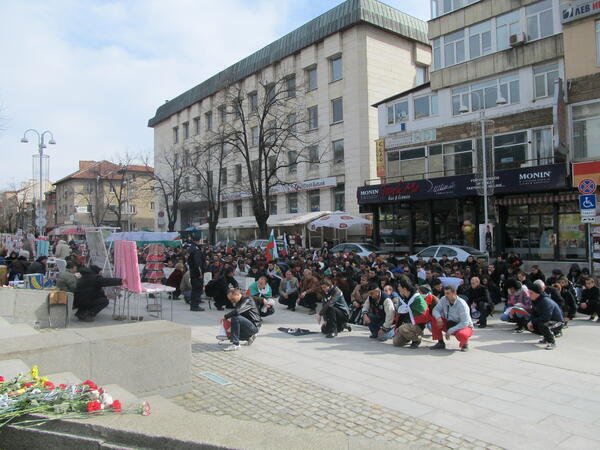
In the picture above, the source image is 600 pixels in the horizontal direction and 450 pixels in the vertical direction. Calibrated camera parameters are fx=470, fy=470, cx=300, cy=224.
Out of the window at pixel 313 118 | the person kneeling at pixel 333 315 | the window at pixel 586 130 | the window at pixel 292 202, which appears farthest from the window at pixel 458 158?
the person kneeling at pixel 333 315

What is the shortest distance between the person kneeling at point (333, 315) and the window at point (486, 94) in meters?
19.0

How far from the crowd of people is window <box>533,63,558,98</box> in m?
11.9

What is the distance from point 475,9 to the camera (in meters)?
26.1

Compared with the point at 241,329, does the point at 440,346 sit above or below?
below

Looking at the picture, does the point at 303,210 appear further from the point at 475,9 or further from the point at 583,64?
the point at 583,64

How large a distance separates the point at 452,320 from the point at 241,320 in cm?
390

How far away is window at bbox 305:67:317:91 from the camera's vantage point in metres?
39.7

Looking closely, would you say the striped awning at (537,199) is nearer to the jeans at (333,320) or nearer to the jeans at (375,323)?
the jeans at (375,323)

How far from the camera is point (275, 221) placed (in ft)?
132

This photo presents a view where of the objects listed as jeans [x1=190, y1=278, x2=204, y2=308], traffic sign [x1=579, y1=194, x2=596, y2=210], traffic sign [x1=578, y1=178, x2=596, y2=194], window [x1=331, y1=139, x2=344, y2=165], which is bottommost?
jeans [x1=190, y1=278, x2=204, y2=308]

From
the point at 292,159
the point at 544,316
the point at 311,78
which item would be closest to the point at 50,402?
the point at 544,316

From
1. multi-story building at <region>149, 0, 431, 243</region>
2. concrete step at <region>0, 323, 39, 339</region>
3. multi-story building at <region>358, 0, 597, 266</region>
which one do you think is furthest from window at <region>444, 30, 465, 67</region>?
concrete step at <region>0, 323, 39, 339</region>

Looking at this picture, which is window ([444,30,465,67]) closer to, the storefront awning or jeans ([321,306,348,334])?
the storefront awning

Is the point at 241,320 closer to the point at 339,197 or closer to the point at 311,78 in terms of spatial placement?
the point at 339,197
